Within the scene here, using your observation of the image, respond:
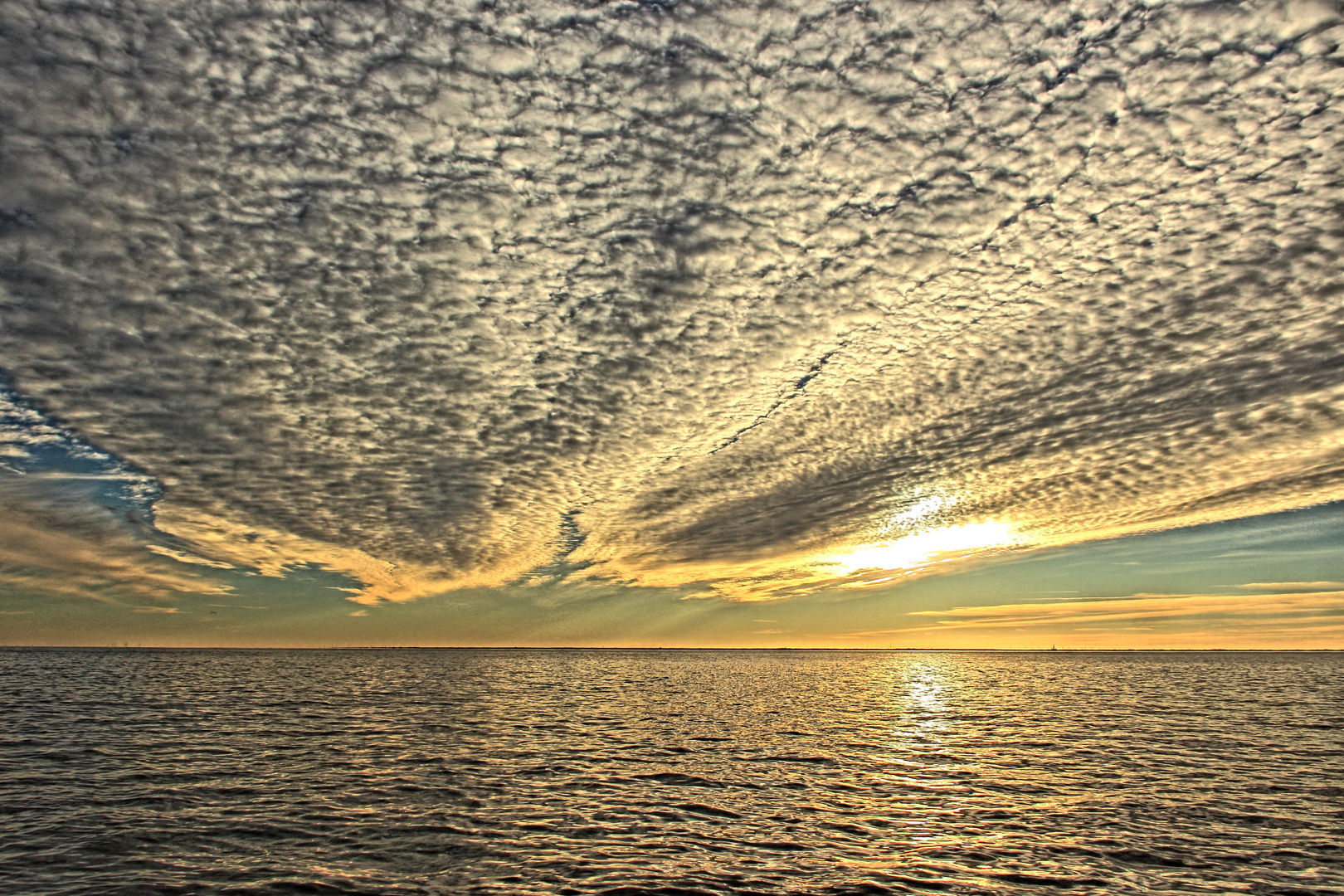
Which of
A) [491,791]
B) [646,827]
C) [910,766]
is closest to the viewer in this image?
[646,827]

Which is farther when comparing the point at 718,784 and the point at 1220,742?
the point at 1220,742

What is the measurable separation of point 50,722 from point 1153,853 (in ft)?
196

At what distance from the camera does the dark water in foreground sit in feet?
55.2

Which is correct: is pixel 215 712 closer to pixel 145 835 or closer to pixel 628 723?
pixel 628 723

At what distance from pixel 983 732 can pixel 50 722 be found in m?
60.4

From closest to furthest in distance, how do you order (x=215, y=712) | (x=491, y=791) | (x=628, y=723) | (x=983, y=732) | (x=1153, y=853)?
(x=1153, y=853) < (x=491, y=791) < (x=983, y=732) < (x=628, y=723) < (x=215, y=712)

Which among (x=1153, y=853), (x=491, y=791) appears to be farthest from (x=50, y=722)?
(x=1153, y=853)

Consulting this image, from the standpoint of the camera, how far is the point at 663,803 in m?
23.9

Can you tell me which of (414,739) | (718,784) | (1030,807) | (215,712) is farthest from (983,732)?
(215,712)

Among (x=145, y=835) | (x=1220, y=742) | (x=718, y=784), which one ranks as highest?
(x=145, y=835)

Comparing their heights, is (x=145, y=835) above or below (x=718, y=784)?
above

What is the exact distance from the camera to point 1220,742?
3819cm

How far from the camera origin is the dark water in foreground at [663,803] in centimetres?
1683

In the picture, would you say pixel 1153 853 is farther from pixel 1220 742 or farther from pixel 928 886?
pixel 1220 742
